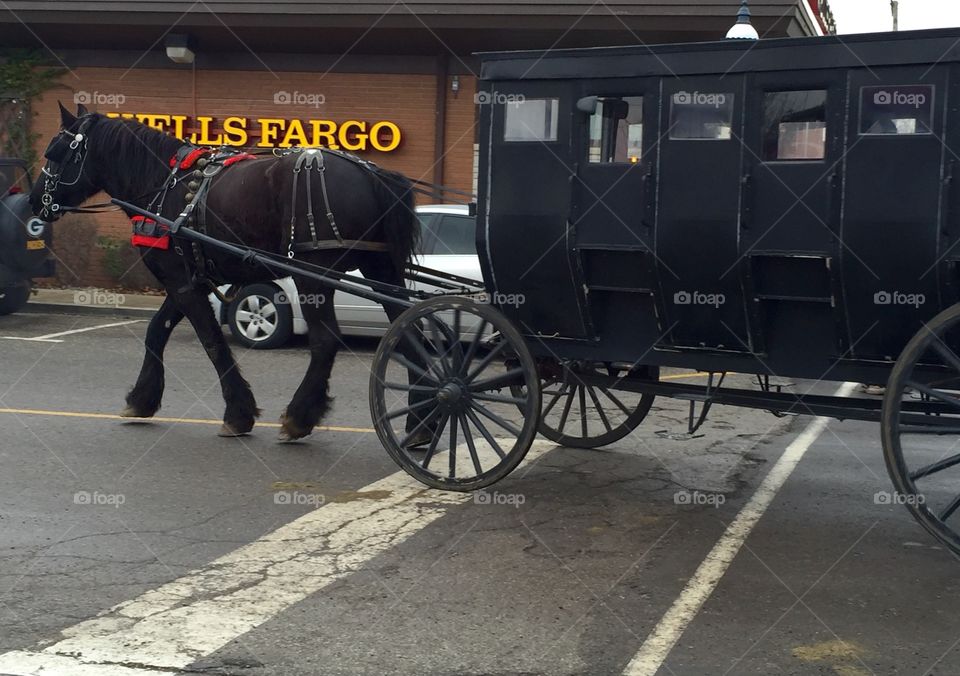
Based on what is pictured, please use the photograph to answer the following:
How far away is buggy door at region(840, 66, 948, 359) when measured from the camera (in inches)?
216

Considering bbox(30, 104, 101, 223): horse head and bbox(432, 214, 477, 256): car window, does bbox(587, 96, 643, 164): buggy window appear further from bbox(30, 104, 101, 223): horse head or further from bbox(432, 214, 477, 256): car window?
bbox(432, 214, 477, 256): car window

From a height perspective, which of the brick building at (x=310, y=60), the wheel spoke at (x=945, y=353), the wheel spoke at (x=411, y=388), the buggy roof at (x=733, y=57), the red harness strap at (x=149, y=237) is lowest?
the wheel spoke at (x=411, y=388)

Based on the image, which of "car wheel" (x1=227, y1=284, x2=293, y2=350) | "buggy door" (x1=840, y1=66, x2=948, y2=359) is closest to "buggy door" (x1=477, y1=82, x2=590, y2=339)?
"buggy door" (x1=840, y1=66, x2=948, y2=359)

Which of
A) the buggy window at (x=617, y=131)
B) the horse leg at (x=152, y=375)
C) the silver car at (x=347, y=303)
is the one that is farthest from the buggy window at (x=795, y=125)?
the silver car at (x=347, y=303)

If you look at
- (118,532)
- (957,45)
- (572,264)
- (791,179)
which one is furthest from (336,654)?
(957,45)

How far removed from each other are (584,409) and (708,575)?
258 cm

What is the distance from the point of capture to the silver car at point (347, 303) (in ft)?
42.1

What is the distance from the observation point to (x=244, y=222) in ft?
27.2

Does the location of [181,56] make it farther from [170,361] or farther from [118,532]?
[118,532]

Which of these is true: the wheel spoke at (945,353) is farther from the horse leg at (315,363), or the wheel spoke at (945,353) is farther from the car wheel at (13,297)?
the car wheel at (13,297)

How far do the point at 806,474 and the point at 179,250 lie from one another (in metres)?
4.70

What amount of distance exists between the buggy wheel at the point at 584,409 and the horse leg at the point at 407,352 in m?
0.66

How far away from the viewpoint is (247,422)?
28.1 ft

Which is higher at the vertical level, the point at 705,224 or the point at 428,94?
the point at 428,94
